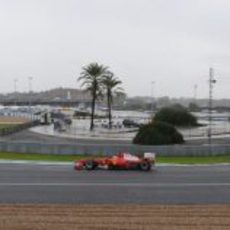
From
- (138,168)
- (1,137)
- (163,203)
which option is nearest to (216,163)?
(138,168)

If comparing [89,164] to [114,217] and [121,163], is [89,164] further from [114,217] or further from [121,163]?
[114,217]

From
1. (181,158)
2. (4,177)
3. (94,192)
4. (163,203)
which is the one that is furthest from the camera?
(181,158)

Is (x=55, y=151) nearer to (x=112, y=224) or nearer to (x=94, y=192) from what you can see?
(x=94, y=192)

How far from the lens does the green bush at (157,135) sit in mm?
53750

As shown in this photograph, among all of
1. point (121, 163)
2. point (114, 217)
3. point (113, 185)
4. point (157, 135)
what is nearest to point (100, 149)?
point (121, 163)

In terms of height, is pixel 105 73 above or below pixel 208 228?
above

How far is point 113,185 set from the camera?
25156 millimetres

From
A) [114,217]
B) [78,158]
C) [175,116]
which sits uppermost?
[175,116]

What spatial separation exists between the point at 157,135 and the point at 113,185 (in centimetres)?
2892

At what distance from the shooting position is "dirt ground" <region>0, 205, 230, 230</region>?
14859 millimetres

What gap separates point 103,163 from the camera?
3212 cm

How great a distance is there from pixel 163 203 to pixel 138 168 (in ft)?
39.8

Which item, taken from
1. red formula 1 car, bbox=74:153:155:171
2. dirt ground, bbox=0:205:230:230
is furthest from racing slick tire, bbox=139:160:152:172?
dirt ground, bbox=0:205:230:230

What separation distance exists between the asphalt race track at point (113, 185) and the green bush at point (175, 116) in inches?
2164
